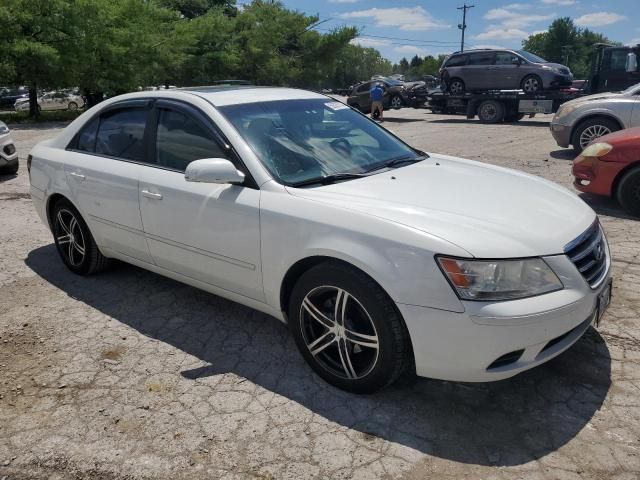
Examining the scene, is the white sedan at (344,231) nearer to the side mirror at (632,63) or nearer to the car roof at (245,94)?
the car roof at (245,94)

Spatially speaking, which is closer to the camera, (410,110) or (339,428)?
(339,428)

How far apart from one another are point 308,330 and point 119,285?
223cm

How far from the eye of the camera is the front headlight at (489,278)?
247 centimetres

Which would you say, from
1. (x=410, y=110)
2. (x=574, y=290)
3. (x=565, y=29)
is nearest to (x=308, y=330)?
(x=574, y=290)

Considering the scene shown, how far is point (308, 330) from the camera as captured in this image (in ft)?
10.1

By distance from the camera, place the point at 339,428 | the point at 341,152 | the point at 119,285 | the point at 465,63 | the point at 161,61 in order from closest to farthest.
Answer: the point at 339,428
the point at 341,152
the point at 119,285
the point at 465,63
the point at 161,61

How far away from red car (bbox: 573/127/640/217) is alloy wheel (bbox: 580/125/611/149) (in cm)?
362

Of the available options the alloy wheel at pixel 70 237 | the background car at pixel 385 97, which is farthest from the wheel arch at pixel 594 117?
the background car at pixel 385 97

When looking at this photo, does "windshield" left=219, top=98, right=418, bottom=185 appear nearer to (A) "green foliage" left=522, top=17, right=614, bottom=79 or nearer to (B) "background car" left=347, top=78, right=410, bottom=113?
(B) "background car" left=347, top=78, right=410, bottom=113

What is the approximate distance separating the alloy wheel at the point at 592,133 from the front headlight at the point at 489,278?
8539 mm

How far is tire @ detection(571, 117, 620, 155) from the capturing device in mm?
9659

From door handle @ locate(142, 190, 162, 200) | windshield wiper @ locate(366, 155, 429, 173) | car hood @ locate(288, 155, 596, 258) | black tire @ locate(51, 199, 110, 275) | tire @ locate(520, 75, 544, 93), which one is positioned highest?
tire @ locate(520, 75, 544, 93)

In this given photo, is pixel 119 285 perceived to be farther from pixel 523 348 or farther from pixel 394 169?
Result: pixel 523 348

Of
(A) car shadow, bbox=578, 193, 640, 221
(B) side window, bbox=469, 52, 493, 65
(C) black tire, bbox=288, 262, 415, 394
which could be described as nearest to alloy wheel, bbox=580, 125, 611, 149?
(A) car shadow, bbox=578, 193, 640, 221
